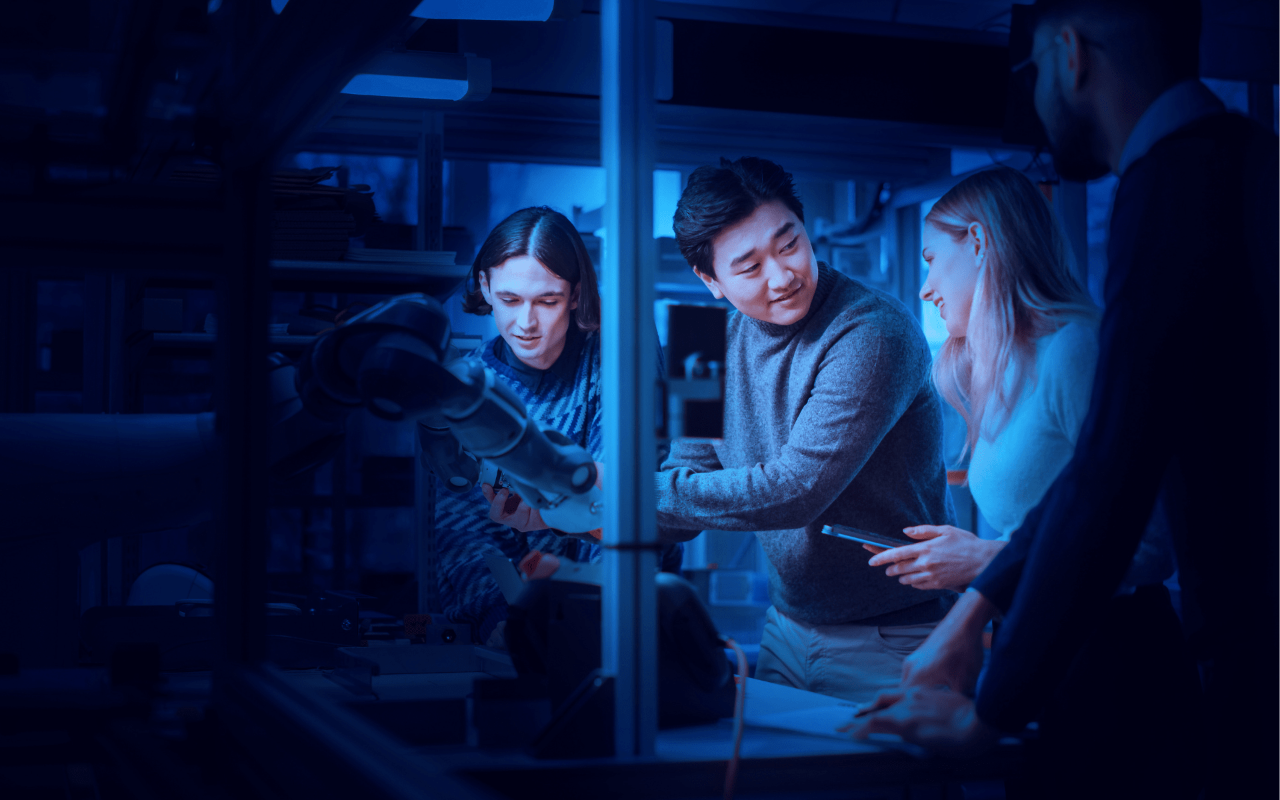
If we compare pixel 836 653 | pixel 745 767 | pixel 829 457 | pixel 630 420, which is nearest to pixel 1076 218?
pixel 630 420

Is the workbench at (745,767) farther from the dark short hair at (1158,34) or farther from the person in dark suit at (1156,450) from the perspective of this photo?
the dark short hair at (1158,34)

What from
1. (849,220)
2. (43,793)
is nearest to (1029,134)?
(43,793)

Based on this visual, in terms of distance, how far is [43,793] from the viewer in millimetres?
1258

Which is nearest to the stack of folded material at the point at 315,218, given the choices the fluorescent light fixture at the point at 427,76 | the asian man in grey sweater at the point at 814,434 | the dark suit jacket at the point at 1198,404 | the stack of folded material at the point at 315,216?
the stack of folded material at the point at 315,216

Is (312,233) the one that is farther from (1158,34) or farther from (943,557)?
(1158,34)

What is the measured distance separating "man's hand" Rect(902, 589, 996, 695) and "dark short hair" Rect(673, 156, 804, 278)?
3.00ft

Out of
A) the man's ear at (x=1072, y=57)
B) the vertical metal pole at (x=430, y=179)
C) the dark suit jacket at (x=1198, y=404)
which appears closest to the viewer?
the dark suit jacket at (x=1198, y=404)

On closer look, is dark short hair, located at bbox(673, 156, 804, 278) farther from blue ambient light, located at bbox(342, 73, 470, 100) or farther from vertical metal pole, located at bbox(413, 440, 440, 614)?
vertical metal pole, located at bbox(413, 440, 440, 614)

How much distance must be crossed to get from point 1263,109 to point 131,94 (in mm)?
1592

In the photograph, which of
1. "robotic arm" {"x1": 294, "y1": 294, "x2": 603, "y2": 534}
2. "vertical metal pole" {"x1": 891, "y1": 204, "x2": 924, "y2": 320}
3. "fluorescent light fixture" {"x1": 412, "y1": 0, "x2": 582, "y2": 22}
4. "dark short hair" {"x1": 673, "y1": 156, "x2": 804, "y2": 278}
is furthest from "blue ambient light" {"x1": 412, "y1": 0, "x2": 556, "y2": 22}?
"vertical metal pole" {"x1": 891, "y1": 204, "x2": 924, "y2": 320}

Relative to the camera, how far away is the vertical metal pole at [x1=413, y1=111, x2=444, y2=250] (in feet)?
8.44

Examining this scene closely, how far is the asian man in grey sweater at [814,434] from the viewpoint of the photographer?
1.67 metres

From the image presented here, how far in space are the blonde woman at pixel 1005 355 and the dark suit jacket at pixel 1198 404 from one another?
29mm

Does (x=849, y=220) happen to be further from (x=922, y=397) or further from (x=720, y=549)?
(x=922, y=397)
